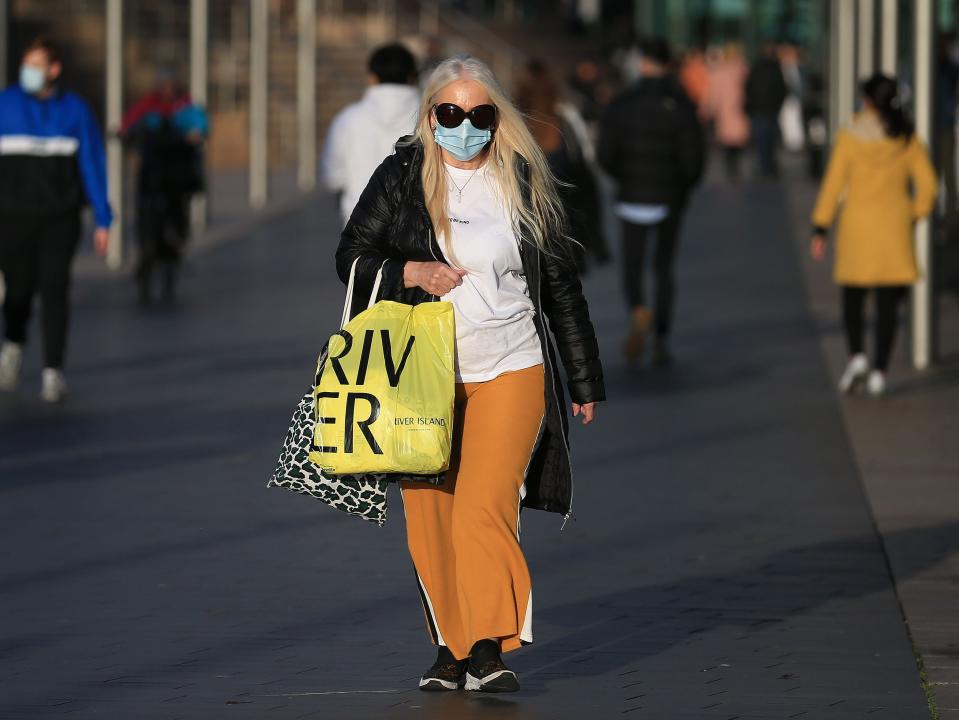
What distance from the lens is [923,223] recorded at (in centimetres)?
1348

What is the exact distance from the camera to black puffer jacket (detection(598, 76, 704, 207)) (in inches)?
527

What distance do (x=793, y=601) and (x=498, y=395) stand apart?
1806 mm

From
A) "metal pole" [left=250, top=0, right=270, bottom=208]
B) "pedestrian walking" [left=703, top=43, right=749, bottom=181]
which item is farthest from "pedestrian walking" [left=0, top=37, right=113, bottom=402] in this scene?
"pedestrian walking" [left=703, top=43, right=749, bottom=181]

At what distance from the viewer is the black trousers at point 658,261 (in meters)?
13.6

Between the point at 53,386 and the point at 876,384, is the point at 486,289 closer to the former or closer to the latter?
the point at 53,386

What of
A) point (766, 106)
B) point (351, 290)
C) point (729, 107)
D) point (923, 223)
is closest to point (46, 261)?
point (923, 223)

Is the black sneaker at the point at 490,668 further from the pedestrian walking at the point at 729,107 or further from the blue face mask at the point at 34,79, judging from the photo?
the pedestrian walking at the point at 729,107

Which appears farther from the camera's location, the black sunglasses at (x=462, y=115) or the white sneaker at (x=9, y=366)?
the white sneaker at (x=9, y=366)

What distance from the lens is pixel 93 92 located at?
3628 cm

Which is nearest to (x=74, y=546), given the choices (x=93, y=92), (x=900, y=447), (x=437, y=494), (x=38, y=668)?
(x=38, y=668)

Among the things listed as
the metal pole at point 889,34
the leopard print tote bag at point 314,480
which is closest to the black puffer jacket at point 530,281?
the leopard print tote bag at point 314,480

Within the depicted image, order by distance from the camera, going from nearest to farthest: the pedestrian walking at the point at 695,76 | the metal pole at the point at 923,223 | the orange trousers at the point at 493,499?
1. the orange trousers at the point at 493,499
2. the metal pole at the point at 923,223
3. the pedestrian walking at the point at 695,76

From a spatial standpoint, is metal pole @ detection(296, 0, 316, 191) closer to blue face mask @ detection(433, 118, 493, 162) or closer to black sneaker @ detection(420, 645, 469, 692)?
black sneaker @ detection(420, 645, 469, 692)

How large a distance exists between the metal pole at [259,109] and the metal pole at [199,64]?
9.70 feet
